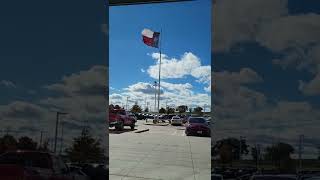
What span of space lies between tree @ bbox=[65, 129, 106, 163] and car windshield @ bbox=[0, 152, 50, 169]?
15.2 inches

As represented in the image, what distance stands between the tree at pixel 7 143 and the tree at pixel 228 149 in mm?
3421

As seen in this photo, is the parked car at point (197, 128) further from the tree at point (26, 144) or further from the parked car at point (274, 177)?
the parked car at point (274, 177)

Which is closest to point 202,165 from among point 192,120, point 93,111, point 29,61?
point 93,111

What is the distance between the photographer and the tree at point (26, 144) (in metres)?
8.22

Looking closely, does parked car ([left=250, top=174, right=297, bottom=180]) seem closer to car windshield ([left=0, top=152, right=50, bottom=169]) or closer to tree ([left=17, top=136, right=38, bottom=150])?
car windshield ([left=0, top=152, right=50, bottom=169])

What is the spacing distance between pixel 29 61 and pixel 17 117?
96 cm

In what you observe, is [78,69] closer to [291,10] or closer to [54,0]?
[54,0]

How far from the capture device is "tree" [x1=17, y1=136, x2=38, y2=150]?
822 centimetres

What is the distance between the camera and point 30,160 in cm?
812

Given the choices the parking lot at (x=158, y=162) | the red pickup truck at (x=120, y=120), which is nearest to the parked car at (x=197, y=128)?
the red pickup truck at (x=120, y=120)

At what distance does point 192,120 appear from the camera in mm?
21672

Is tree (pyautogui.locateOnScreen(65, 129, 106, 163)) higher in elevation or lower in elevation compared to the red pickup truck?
lower

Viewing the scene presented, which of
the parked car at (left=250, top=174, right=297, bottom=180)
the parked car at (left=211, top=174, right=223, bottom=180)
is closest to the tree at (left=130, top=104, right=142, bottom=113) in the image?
the parked car at (left=211, top=174, right=223, bottom=180)

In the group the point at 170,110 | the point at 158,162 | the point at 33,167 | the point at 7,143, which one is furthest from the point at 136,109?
the point at 33,167
